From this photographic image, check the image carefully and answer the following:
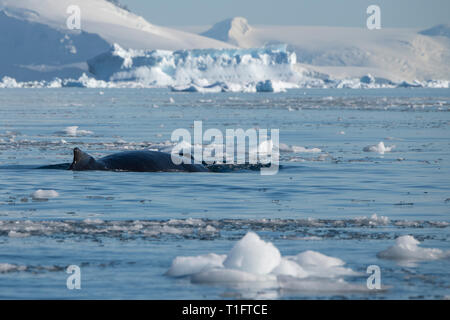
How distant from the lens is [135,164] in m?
16.3

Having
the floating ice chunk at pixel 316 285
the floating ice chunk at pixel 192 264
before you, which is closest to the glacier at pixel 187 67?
the floating ice chunk at pixel 192 264

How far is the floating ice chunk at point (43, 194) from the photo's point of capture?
500 inches

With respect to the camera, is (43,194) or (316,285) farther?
(43,194)

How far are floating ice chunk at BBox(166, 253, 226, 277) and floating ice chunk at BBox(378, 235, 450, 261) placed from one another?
1.68 meters

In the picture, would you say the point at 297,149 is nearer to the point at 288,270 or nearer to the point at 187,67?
the point at 288,270

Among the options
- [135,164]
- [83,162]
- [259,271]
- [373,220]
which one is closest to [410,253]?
[259,271]

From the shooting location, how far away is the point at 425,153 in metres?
21.1

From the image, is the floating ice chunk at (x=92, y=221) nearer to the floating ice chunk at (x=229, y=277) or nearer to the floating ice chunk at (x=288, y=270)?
the floating ice chunk at (x=229, y=277)

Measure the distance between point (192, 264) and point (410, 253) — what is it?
214 centimetres

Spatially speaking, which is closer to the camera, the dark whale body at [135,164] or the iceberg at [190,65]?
the dark whale body at [135,164]

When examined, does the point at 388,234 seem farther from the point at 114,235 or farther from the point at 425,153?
the point at 425,153

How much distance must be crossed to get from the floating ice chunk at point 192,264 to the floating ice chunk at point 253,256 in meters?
0.26

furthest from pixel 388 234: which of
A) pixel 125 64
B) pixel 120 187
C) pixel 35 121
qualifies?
pixel 125 64

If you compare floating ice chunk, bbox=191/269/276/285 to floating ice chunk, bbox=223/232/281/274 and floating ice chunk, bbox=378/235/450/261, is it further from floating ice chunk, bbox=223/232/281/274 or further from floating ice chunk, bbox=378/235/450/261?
floating ice chunk, bbox=378/235/450/261
